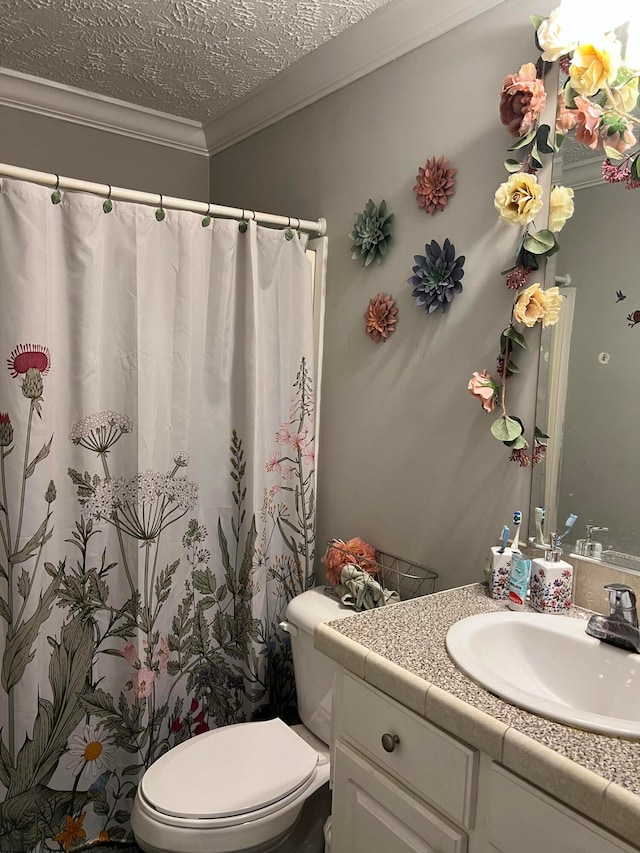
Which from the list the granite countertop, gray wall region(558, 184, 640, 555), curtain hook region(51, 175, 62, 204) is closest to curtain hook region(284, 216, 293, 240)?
curtain hook region(51, 175, 62, 204)

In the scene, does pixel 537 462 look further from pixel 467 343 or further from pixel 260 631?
pixel 260 631

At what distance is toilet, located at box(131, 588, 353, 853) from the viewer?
1467 millimetres

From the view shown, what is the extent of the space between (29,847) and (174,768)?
21.9 inches

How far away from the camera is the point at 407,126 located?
184 cm

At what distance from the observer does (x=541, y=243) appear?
1.48 metres

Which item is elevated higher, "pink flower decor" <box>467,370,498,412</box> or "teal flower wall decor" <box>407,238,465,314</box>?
"teal flower wall decor" <box>407,238,465,314</box>

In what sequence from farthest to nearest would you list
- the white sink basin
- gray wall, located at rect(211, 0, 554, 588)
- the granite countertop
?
gray wall, located at rect(211, 0, 554, 588), the white sink basin, the granite countertop

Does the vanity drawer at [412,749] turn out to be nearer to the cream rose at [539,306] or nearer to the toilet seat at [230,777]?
the toilet seat at [230,777]

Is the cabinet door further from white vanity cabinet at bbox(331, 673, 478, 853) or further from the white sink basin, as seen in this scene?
the white sink basin

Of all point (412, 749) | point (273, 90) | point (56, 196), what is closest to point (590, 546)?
point (412, 749)

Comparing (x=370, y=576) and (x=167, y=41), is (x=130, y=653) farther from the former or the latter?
(x=167, y=41)

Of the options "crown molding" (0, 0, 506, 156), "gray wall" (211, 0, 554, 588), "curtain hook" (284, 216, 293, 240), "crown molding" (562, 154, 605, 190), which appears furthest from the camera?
"curtain hook" (284, 216, 293, 240)

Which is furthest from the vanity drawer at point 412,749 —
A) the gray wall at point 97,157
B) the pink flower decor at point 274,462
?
the gray wall at point 97,157

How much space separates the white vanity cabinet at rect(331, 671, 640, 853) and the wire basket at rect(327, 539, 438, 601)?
23.8 inches
